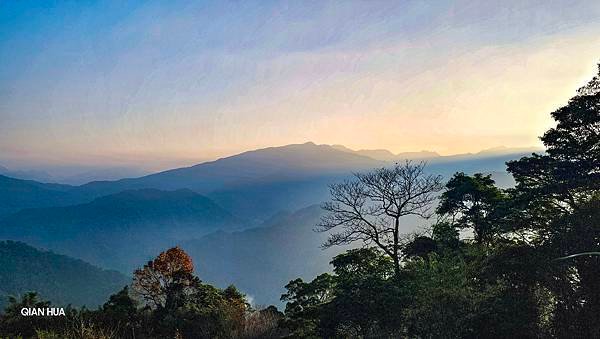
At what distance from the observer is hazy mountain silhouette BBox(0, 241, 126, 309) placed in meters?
137

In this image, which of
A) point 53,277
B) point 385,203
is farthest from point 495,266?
point 53,277

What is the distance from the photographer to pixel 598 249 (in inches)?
488

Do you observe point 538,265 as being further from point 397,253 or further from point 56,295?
point 56,295

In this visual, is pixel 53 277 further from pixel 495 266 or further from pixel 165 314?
pixel 495 266

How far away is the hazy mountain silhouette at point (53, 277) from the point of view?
137m

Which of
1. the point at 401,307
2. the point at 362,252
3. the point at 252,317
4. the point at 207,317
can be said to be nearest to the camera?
the point at 401,307

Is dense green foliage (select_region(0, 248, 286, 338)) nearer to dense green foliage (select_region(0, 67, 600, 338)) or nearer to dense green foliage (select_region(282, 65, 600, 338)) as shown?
dense green foliage (select_region(0, 67, 600, 338))

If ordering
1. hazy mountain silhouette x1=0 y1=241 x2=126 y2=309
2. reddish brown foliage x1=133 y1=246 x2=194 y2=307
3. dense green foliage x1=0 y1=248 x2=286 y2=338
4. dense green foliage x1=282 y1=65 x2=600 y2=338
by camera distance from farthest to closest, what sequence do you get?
hazy mountain silhouette x1=0 y1=241 x2=126 y2=309 < reddish brown foliage x1=133 y1=246 x2=194 y2=307 < dense green foliage x1=0 y1=248 x2=286 y2=338 < dense green foliage x1=282 y1=65 x2=600 y2=338

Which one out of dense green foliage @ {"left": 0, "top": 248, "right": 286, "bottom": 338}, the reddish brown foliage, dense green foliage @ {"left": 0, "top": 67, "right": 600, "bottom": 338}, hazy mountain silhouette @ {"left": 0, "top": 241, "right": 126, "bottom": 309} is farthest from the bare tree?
hazy mountain silhouette @ {"left": 0, "top": 241, "right": 126, "bottom": 309}

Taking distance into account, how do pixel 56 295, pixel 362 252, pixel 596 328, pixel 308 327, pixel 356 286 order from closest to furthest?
1. pixel 596 328
2. pixel 356 286
3. pixel 308 327
4. pixel 362 252
5. pixel 56 295

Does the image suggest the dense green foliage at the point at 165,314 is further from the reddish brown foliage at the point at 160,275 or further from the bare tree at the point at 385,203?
the bare tree at the point at 385,203

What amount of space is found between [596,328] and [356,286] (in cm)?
868

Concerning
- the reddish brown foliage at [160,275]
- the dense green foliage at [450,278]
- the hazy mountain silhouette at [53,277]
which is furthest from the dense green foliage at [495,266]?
the hazy mountain silhouette at [53,277]

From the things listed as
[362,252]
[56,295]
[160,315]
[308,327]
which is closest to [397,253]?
[362,252]
